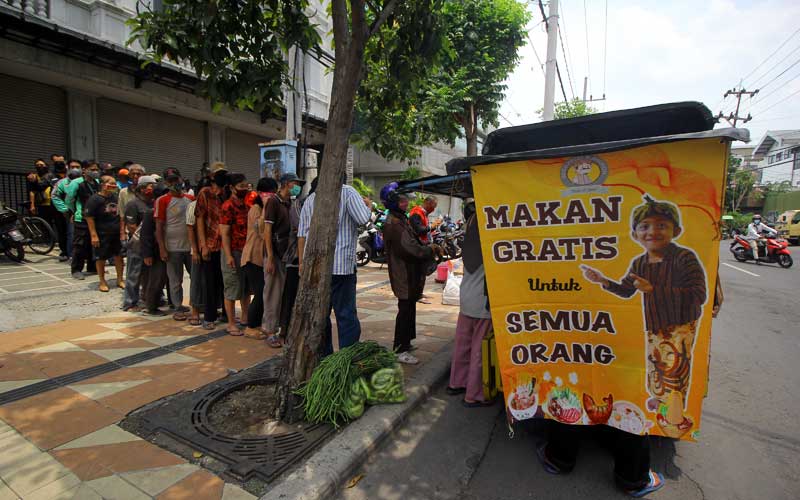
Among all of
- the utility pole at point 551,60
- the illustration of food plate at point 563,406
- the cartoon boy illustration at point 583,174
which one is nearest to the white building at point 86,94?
the cartoon boy illustration at point 583,174

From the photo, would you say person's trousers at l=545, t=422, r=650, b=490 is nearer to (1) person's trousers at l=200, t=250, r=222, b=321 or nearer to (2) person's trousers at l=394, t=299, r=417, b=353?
(2) person's trousers at l=394, t=299, r=417, b=353

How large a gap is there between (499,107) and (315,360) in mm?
13596

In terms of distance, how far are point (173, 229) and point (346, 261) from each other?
9.54 feet

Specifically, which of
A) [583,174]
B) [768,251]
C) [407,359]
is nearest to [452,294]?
[407,359]

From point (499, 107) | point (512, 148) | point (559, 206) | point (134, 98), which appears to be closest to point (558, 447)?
point (559, 206)

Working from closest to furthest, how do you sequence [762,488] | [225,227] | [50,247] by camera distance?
[762,488], [225,227], [50,247]

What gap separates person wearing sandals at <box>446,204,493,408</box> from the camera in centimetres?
345

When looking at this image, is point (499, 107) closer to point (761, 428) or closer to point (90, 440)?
point (761, 428)

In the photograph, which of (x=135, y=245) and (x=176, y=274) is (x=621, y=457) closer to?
(x=176, y=274)

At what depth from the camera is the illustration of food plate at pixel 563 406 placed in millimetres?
2594

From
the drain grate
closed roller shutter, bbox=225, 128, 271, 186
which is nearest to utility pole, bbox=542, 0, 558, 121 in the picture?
closed roller shutter, bbox=225, 128, 271, 186

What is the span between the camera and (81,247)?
21.7 feet

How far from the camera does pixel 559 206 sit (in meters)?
2.51

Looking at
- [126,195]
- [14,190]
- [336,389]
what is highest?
[14,190]
